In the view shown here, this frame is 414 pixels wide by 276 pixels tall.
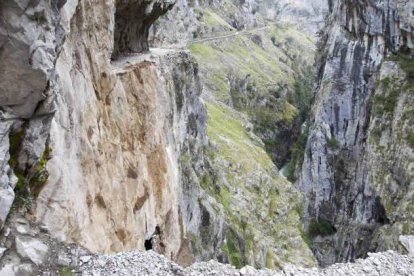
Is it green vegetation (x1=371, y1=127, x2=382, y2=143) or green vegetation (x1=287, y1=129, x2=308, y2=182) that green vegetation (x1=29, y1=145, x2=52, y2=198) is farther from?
green vegetation (x1=287, y1=129, x2=308, y2=182)

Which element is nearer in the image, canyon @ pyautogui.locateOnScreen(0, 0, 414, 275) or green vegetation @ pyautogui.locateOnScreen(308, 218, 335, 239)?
canyon @ pyautogui.locateOnScreen(0, 0, 414, 275)

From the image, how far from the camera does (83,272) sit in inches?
635

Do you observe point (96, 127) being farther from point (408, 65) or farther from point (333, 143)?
point (333, 143)

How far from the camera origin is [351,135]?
306ft

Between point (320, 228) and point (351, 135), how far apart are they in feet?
66.5

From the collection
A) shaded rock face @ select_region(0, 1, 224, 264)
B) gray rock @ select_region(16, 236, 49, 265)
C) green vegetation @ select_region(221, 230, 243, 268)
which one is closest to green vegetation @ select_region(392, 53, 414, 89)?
green vegetation @ select_region(221, 230, 243, 268)

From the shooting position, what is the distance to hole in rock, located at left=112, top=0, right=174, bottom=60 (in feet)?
108

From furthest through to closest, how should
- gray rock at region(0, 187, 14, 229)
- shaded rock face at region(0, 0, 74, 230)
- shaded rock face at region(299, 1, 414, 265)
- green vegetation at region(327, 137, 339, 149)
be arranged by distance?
green vegetation at region(327, 137, 339, 149), shaded rock face at region(299, 1, 414, 265), gray rock at region(0, 187, 14, 229), shaded rock face at region(0, 0, 74, 230)

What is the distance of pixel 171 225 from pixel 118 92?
1213cm

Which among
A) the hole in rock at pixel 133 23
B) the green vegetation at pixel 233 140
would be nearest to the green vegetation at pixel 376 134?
the green vegetation at pixel 233 140

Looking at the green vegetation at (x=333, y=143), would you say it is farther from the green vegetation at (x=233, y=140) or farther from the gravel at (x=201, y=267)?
the gravel at (x=201, y=267)

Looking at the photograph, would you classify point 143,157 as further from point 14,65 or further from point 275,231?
point 275,231

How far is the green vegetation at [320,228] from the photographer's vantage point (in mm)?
92000

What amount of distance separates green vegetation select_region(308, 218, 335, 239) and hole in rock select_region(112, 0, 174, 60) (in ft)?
220
